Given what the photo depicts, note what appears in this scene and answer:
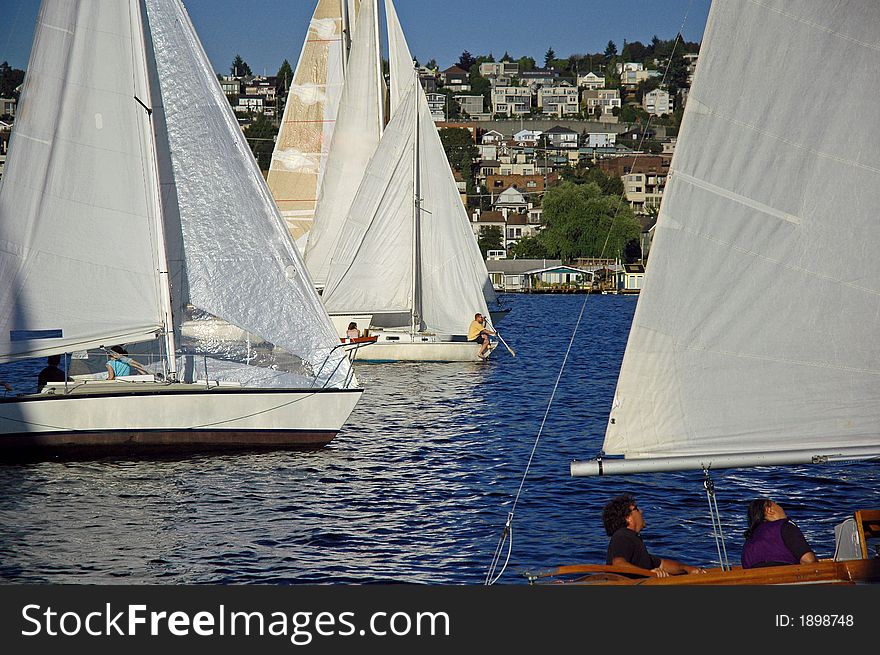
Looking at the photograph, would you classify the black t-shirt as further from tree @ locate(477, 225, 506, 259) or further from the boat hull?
tree @ locate(477, 225, 506, 259)

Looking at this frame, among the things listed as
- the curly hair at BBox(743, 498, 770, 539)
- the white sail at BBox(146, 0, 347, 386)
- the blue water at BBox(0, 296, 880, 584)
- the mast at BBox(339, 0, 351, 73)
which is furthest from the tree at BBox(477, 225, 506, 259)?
the curly hair at BBox(743, 498, 770, 539)

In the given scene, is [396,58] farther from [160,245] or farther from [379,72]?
[160,245]

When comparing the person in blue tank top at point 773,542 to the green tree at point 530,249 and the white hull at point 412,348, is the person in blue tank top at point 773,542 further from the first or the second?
the green tree at point 530,249

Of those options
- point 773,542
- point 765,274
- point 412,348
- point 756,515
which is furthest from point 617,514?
point 412,348

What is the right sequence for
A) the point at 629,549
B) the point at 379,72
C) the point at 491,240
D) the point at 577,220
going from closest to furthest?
the point at 629,549
the point at 379,72
the point at 577,220
the point at 491,240

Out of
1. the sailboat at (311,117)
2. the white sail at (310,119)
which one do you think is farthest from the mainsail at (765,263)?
the white sail at (310,119)

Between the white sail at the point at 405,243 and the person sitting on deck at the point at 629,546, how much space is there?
25724mm

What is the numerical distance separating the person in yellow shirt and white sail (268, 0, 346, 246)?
8027mm

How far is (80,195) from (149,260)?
1.44 meters

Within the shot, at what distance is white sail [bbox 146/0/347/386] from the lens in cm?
1928

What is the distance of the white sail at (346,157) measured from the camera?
39000mm

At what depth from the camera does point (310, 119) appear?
4181 cm

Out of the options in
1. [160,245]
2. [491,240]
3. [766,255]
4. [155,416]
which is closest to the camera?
[766,255]

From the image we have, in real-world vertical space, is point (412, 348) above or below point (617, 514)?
below
